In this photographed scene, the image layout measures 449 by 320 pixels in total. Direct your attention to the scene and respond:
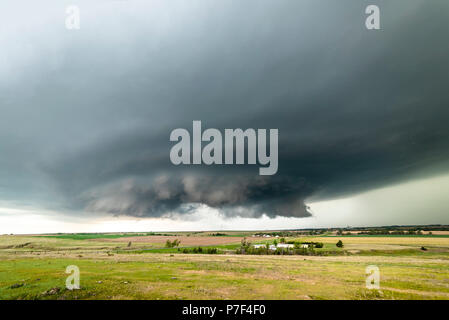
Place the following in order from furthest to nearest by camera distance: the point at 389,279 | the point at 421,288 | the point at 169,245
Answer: the point at 169,245, the point at 389,279, the point at 421,288

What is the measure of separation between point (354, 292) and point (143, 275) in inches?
1449

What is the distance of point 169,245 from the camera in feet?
463
